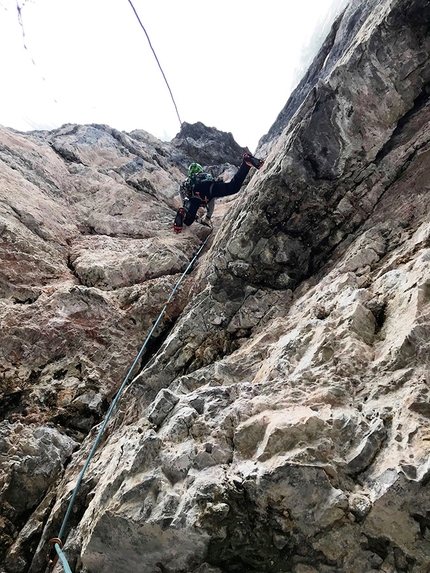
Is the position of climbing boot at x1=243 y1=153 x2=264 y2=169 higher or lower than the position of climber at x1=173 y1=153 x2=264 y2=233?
higher

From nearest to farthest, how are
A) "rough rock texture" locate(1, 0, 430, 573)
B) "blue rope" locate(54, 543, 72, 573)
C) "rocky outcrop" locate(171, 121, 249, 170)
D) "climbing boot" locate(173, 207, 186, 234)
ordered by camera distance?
1. "rough rock texture" locate(1, 0, 430, 573)
2. "blue rope" locate(54, 543, 72, 573)
3. "climbing boot" locate(173, 207, 186, 234)
4. "rocky outcrop" locate(171, 121, 249, 170)

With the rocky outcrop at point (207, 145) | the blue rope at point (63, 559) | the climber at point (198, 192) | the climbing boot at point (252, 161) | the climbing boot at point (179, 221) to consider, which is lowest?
the blue rope at point (63, 559)

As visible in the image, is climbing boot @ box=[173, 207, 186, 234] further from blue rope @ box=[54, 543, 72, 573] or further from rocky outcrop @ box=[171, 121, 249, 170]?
rocky outcrop @ box=[171, 121, 249, 170]

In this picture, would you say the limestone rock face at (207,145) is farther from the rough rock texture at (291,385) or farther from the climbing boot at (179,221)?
the rough rock texture at (291,385)

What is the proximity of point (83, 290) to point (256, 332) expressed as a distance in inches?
138

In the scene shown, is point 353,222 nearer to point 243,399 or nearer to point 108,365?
point 243,399

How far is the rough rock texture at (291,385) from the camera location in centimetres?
222

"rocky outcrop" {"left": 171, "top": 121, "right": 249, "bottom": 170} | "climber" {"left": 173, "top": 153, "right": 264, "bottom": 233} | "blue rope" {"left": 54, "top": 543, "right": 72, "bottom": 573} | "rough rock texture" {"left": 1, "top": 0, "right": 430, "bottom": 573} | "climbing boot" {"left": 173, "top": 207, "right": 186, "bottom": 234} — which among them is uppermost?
"rocky outcrop" {"left": 171, "top": 121, "right": 249, "bottom": 170}

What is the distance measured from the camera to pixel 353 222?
5.02 m

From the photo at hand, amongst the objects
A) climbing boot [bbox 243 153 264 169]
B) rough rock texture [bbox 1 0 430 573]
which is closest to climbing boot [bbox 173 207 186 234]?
climbing boot [bbox 243 153 264 169]

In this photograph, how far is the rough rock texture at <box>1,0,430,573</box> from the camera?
2.22 meters

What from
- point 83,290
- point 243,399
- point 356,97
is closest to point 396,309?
point 243,399

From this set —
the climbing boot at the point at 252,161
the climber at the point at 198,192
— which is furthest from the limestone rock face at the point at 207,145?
the climbing boot at the point at 252,161

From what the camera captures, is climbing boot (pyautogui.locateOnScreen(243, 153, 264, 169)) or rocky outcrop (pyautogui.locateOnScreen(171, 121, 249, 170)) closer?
climbing boot (pyautogui.locateOnScreen(243, 153, 264, 169))
